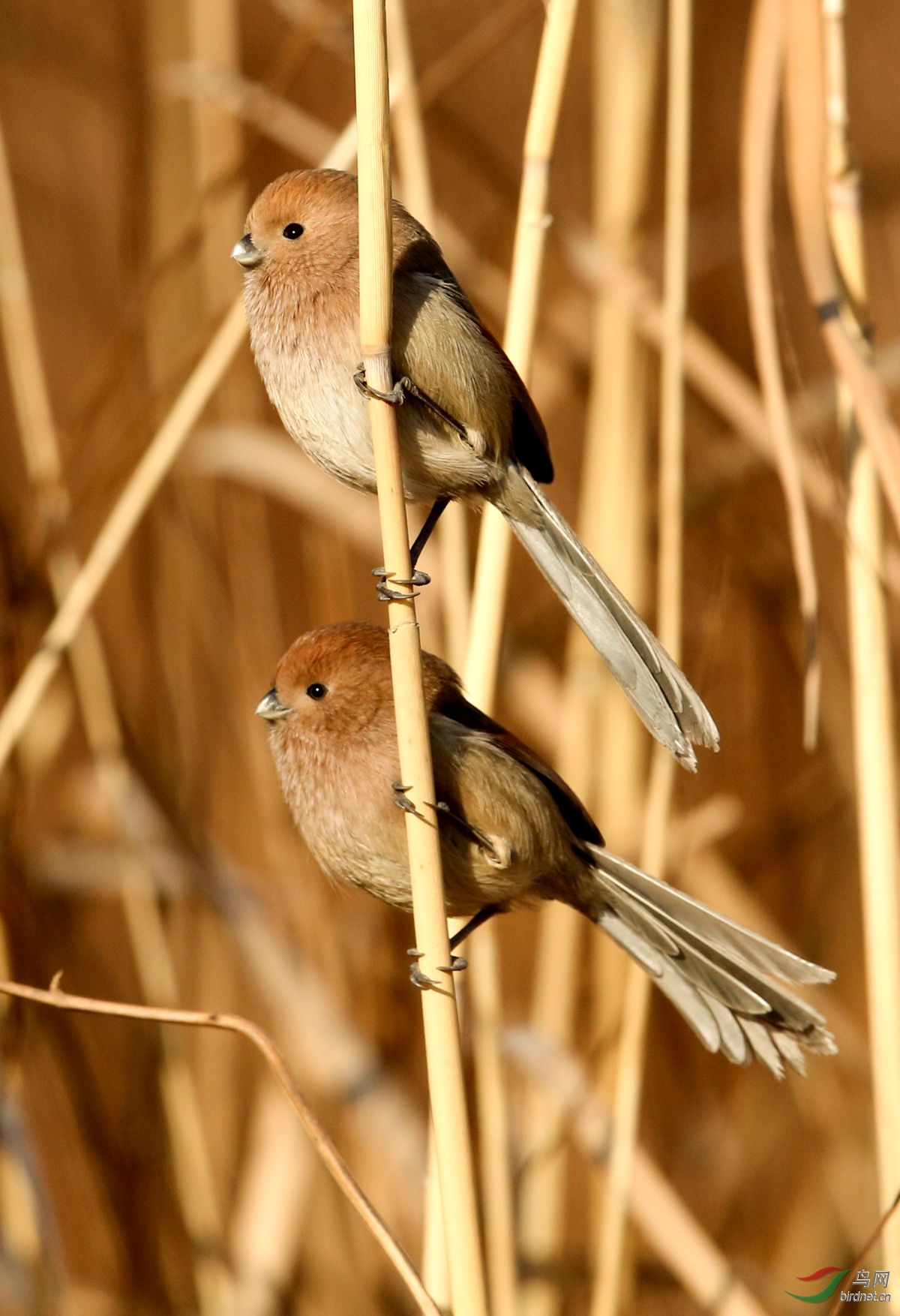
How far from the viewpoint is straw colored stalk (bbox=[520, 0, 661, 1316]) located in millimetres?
1826

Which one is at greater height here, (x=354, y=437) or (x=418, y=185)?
(x=418, y=185)

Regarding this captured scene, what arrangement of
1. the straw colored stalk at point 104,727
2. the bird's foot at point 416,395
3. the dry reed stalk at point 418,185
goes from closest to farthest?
the bird's foot at point 416,395 < the dry reed stalk at point 418,185 < the straw colored stalk at point 104,727

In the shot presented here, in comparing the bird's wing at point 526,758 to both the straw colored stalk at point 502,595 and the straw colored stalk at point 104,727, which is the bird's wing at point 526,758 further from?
the straw colored stalk at point 104,727

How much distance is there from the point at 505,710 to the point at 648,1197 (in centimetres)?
144

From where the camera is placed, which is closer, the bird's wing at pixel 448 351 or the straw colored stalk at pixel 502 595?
the straw colored stalk at pixel 502 595

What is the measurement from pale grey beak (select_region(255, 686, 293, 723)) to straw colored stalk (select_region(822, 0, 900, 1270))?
77cm

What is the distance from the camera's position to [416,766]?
43.6 inches

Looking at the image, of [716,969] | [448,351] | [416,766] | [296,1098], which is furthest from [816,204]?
[296,1098]

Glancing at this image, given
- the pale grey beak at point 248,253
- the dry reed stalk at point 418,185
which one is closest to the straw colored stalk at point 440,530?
the dry reed stalk at point 418,185

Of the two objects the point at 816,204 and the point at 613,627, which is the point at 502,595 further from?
the point at 816,204

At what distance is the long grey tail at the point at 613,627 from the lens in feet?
3.93

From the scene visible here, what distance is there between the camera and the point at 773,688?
3057 millimetres

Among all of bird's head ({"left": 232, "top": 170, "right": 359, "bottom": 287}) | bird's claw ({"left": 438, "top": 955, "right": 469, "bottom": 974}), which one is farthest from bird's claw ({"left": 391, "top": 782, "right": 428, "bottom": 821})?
bird's head ({"left": 232, "top": 170, "right": 359, "bottom": 287})

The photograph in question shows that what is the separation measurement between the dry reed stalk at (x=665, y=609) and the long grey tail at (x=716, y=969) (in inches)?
6.6
